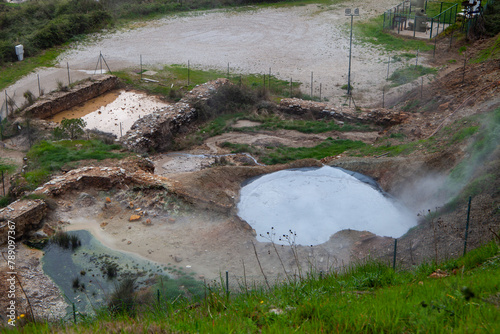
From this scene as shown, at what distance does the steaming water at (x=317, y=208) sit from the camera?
43.2 feet

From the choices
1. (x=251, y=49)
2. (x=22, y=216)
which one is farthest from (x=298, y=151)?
(x=251, y=49)

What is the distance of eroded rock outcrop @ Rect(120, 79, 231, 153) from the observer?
21109 millimetres

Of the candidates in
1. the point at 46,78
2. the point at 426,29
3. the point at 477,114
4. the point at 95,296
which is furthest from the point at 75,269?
the point at 426,29

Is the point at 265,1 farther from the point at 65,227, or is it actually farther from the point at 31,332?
the point at 31,332

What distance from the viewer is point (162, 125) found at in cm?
2248

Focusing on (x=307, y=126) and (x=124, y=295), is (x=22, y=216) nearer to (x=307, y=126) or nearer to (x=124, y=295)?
(x=124, y=295)

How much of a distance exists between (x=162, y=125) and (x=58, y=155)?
568 cm

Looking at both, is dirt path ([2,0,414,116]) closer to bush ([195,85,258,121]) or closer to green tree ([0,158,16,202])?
bush ([195,85,258,121])

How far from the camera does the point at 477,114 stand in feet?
57.3

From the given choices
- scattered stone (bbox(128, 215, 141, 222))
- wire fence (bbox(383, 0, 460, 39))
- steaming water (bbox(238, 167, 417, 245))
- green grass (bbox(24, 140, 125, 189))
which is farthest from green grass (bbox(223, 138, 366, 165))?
wire fence (bbox(383, 0, 460, 39))

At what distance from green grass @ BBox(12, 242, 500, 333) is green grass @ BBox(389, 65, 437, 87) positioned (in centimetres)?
2245

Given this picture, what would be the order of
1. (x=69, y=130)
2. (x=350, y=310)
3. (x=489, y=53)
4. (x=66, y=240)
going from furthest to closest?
(x=489, y=53), (x=69, y=130), (x=66, y=240), (x=350, y=310)

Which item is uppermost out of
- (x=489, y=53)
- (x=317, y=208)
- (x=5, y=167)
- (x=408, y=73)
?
(x=489, y=53)

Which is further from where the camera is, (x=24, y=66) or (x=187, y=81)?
(x=24, y=66)
